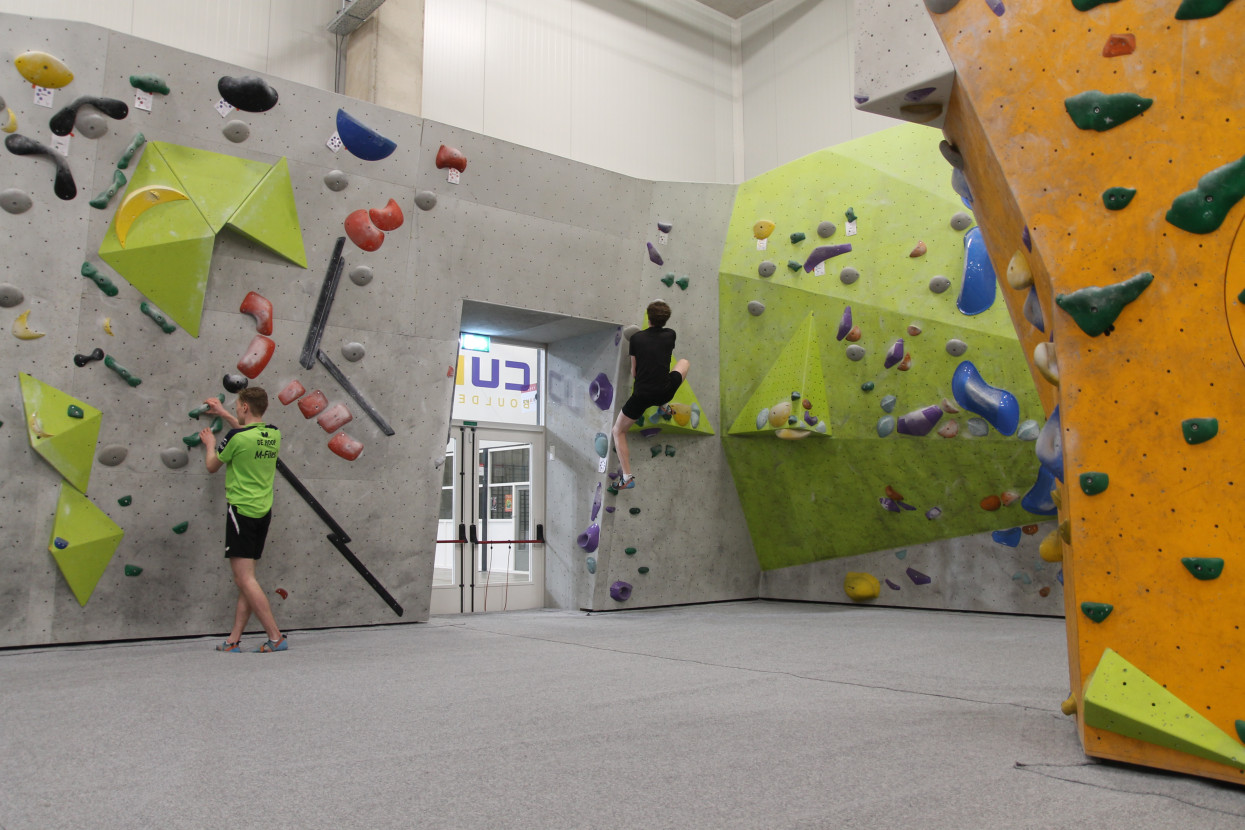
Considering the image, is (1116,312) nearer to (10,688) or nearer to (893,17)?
(893,17)

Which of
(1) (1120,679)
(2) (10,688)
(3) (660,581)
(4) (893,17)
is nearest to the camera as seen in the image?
A: (1) (1120,679)

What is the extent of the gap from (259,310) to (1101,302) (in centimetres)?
465

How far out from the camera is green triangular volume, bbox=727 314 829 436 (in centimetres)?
665

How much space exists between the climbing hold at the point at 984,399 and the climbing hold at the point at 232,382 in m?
4.75

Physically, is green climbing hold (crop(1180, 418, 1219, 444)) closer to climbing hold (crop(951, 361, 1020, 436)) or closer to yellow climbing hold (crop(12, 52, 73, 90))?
climbing hold (crop(951, 361, 1020, 436))

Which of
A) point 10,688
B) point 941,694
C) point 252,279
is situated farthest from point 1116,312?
point 252,279

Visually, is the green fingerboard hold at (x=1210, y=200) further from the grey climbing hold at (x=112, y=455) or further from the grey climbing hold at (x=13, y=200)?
the grey climbing hold at (x=13, y=200)

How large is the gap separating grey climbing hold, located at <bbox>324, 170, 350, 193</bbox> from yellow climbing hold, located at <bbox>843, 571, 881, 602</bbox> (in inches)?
193

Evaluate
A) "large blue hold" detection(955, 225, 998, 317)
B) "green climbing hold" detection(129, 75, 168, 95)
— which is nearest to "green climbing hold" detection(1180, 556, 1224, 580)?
"large blue hold" detection(955, 225, 998, 317)

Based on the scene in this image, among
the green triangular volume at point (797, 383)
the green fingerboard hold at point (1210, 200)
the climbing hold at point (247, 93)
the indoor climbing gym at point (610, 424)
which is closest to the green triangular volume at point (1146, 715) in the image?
the indoor climbing gym at point (610, 424)

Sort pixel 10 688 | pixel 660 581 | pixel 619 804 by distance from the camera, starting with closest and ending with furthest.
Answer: pixel 619 804
pixel 10 688
pixel 660 581

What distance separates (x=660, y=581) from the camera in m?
7.10

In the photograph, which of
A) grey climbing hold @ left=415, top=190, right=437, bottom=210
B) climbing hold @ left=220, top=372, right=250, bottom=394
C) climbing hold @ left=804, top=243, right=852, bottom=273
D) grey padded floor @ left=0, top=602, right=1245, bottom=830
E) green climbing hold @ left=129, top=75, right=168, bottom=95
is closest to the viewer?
grey padded floor @ left=0, top=602, right=1245, bottom=830

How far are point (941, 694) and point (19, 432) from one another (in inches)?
184
